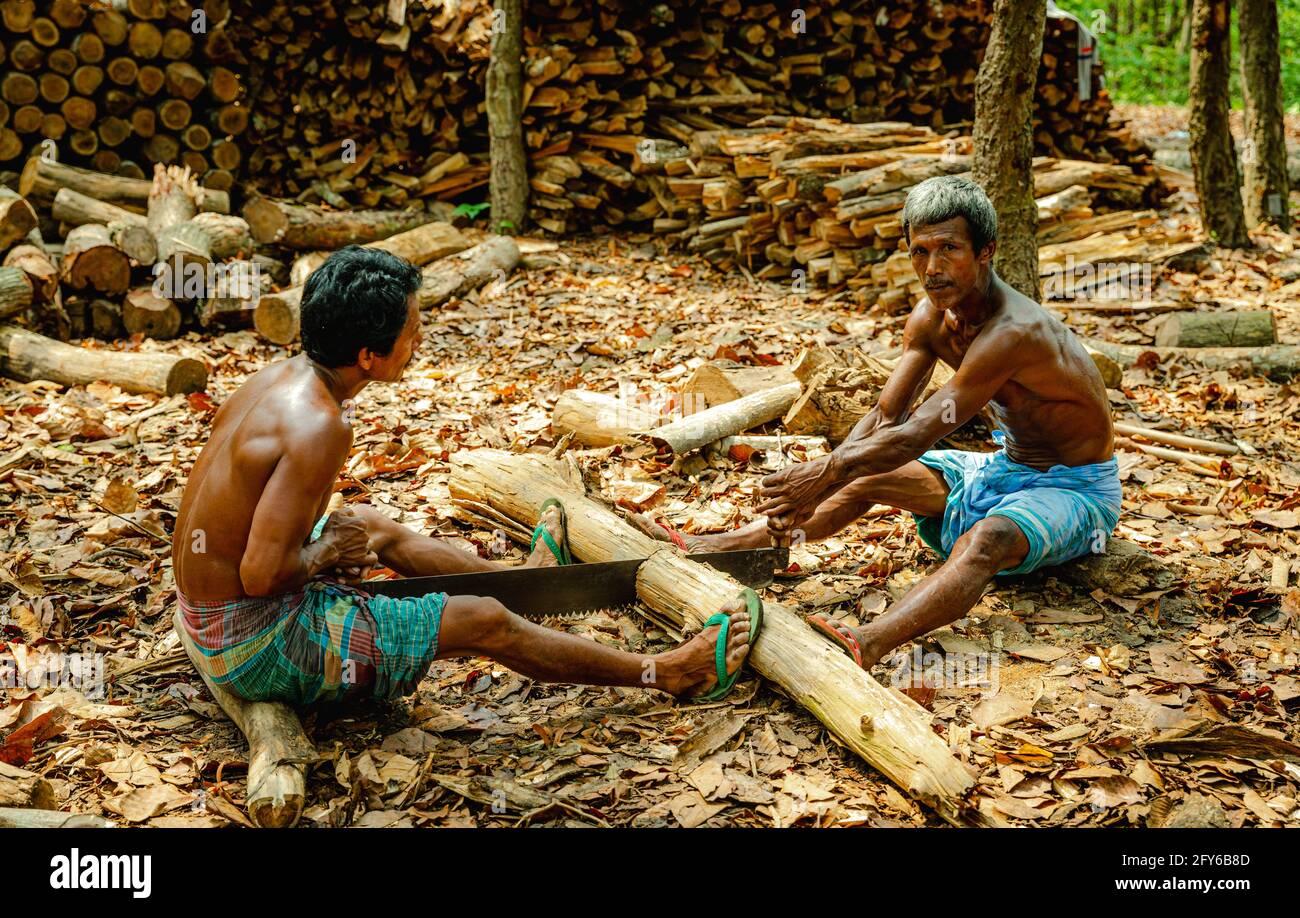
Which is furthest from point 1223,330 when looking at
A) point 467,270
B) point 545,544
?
point 467,270

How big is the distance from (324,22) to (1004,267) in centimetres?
688

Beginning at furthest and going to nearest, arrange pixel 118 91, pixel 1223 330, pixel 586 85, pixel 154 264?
pixel 586 85, pixel 118 91, pixel 154 264, pixel 1223 330

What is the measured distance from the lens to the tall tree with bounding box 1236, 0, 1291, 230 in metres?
9.77

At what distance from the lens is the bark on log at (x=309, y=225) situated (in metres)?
8.85

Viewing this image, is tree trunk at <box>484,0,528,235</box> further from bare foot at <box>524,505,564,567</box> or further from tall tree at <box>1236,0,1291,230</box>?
tall tree at <box>1236,0,1291,230</box>

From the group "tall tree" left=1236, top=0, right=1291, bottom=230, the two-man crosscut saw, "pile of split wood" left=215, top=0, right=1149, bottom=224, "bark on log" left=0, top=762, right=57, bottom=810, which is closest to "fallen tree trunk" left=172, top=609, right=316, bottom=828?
"bark on log" left=0, top=762, right=57, bottom=810

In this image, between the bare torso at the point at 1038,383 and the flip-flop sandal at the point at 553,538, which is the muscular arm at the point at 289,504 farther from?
the bare torso at the point at 1038,383

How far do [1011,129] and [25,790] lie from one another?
17.7 feet

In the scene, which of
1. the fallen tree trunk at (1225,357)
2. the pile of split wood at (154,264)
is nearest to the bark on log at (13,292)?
the pile of split wood at (154,264)

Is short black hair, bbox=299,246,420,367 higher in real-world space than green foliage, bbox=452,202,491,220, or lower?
lower

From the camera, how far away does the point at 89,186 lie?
8586 mm

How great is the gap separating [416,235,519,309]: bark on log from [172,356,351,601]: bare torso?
17.2 ft

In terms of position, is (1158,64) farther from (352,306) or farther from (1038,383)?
(352,306)

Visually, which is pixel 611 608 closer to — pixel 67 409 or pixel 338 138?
pixel 67 409
